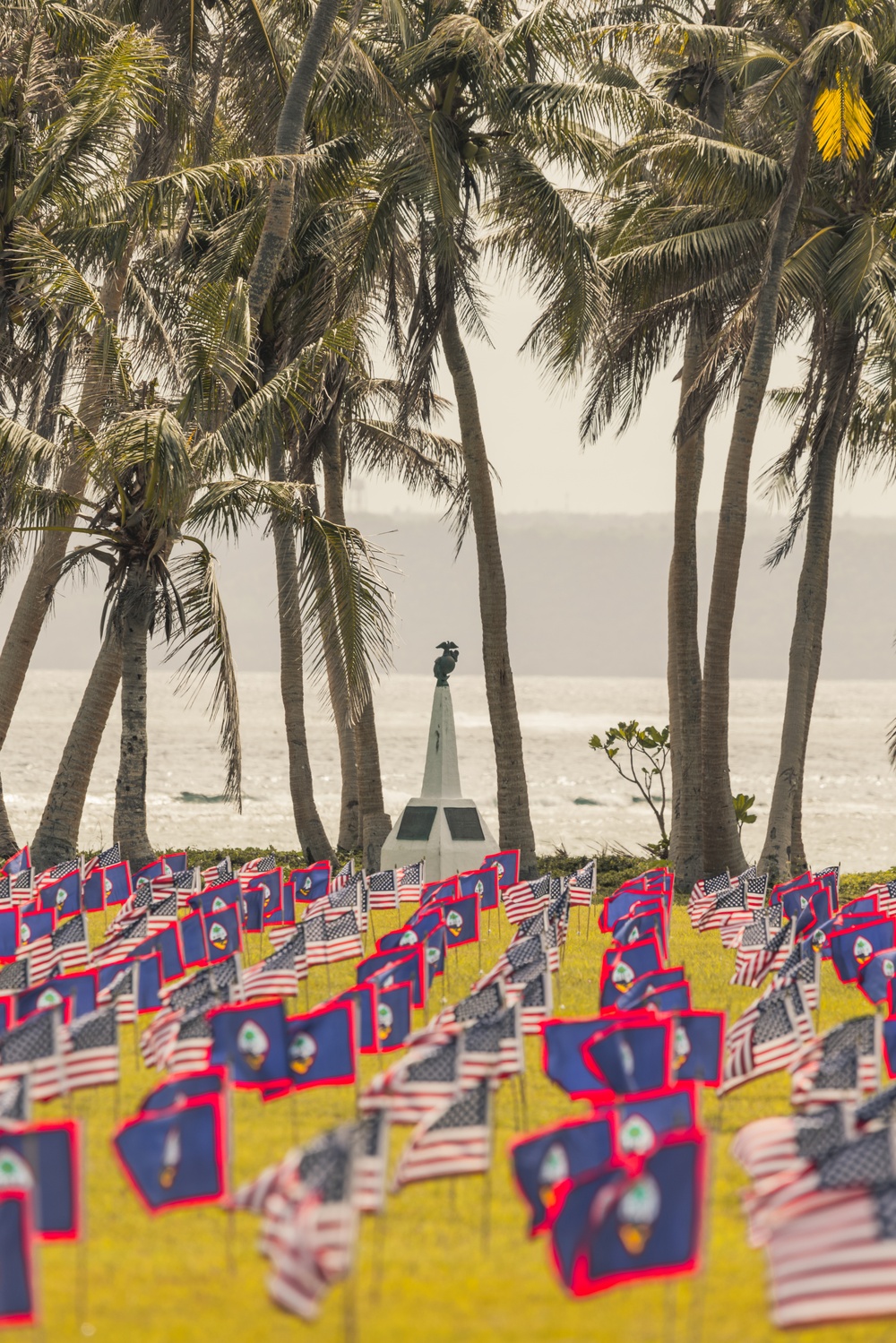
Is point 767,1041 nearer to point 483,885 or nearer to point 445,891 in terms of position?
point 445,891

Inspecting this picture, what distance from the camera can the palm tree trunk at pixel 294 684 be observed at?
21.5 m

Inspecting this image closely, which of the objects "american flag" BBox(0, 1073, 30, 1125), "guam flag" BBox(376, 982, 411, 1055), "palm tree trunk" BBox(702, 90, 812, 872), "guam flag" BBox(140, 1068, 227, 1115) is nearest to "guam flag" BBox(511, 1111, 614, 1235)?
"guam flag" BBox(140, 1068, 227, 1115)

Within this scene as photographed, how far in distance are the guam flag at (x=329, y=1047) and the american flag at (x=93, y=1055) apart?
105 centimetres

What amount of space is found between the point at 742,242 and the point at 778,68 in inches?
98.3

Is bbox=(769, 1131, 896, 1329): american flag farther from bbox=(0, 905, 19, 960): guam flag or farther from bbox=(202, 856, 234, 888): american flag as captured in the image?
bbox=(202, 856, 234, 888): american flag

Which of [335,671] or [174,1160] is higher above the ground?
[335,671]

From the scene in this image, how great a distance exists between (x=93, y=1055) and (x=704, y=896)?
35.5 ft

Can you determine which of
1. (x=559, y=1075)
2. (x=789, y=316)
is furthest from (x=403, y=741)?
(x=559, y=1075)

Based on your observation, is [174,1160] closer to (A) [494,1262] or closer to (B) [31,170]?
(A) [494,1262]

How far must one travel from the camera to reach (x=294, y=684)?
2352 cm

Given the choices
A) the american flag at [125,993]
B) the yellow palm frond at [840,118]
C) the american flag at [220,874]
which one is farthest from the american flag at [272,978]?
the yellow palm frond at [840,118]

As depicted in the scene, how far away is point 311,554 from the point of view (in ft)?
55.6

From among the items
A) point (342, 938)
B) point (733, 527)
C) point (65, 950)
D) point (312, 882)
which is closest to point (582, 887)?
point (312, 882)

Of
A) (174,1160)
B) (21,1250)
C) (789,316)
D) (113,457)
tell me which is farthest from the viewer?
(789,316)
